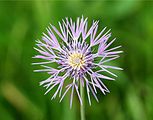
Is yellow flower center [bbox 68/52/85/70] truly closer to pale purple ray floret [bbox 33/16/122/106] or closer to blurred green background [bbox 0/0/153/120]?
pale purple ray floret [bbox 33/16/122/106]

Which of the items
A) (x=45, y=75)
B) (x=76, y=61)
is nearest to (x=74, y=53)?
(x=76, y=61)

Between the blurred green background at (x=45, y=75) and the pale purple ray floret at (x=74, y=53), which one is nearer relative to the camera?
the pale purple ray floret at (x=74, y=53)

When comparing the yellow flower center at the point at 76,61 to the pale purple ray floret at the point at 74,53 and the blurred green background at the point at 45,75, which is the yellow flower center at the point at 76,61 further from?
the blurred green background at the point at 45,75

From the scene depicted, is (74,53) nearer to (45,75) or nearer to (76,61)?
(76,61)

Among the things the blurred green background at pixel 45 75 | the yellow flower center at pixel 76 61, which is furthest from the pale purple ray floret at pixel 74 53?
the blurred green background at pixel 45 75
